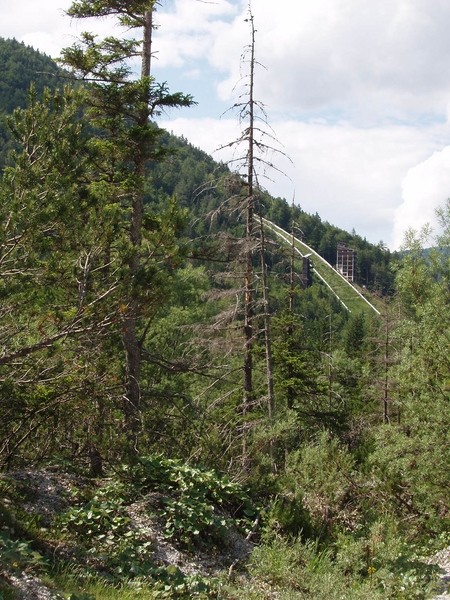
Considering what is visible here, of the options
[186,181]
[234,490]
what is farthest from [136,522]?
[186,181]

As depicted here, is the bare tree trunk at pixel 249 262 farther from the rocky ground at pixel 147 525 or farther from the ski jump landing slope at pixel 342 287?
the ski jump landing slope at pixel 342 287

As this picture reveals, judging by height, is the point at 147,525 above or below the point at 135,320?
below

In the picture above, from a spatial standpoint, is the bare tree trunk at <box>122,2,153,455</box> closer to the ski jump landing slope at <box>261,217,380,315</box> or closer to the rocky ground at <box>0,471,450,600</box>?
the rocky ground at <box>0,471,450,600</box>

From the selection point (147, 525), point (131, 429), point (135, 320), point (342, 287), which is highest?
point (342, 287)

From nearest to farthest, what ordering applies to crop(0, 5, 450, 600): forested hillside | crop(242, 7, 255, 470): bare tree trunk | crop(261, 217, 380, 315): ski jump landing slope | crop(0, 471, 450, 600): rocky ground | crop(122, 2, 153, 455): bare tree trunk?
1. crop(0, 5, 450, 600): forested hillside
2. crop(0, 471, 450, 600): rocky ground
3. crop(122, 2, 153, 455): bare tree trunk
4. crop(242, 7, 255, 470): bare tree trunk
5. crop(261, 217, 380, 315): ski jump landing slope

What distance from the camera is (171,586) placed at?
610cm

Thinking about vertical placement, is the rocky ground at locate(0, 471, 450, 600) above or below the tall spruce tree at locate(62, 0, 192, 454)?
below

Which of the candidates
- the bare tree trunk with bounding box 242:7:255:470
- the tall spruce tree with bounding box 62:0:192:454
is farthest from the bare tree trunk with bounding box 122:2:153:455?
the bare tree trunk with bounding box 242:7:255:470

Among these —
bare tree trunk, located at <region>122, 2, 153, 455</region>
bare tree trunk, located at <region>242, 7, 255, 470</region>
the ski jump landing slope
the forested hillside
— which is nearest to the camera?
the forested hillside

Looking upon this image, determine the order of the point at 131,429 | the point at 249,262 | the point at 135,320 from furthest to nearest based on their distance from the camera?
the point at 249,262
the point at 135,320
the point at 131,429

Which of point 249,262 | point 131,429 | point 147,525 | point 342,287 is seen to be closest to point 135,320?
point 131,429

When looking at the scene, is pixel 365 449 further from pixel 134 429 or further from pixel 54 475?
pixel 54 475

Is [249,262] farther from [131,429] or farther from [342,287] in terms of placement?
[342,287]

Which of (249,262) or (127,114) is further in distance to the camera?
(249,262)
